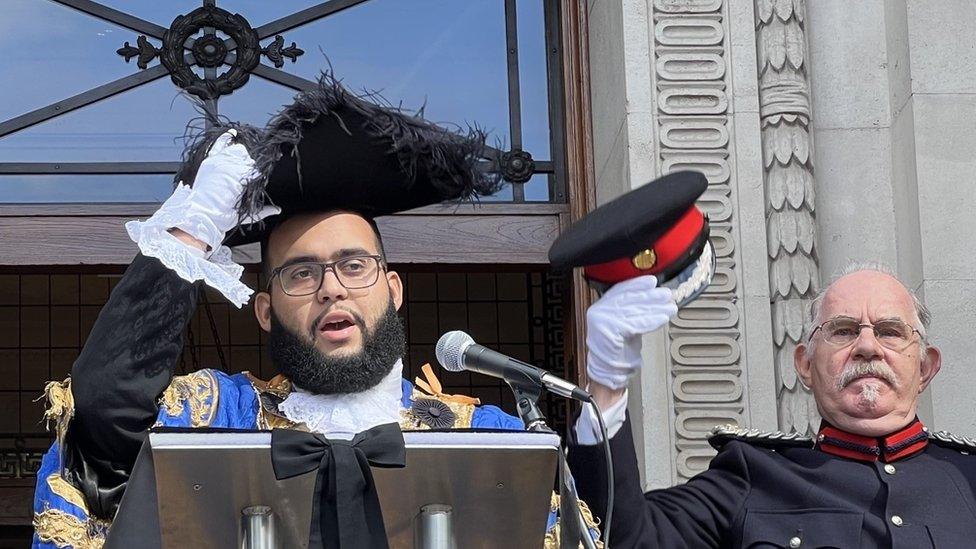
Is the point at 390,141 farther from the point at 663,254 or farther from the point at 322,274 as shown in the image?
the point at 663,254

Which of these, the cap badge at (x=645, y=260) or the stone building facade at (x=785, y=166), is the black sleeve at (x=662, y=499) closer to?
the cap badge at (x=645, y=260)

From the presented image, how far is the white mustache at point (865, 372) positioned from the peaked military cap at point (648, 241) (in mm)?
719

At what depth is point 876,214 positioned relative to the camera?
17.4 feet

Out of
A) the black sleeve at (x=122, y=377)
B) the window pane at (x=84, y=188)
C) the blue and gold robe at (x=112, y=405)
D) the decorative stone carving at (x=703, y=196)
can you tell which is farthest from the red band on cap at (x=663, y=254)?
the window pane at (x=84, y=188)

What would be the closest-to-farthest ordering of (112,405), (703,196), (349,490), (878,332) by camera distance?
(349,490)
(112,405)
(878,332)
(703,196)

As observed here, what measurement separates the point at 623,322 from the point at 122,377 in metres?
1.01

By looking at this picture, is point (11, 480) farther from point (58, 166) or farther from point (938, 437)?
point (938, 437)

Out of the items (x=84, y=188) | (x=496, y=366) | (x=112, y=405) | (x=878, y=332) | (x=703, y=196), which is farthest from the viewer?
(x=84, y=188)

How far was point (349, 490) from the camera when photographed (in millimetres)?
3279

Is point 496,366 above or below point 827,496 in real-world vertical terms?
above

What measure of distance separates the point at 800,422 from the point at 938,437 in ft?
3.30

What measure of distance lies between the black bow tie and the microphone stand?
23cm

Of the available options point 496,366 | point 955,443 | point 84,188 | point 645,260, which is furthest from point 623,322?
point 84,188

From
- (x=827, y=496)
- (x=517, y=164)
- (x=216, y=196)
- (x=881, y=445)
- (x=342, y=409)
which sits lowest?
(x=827, y=496)
